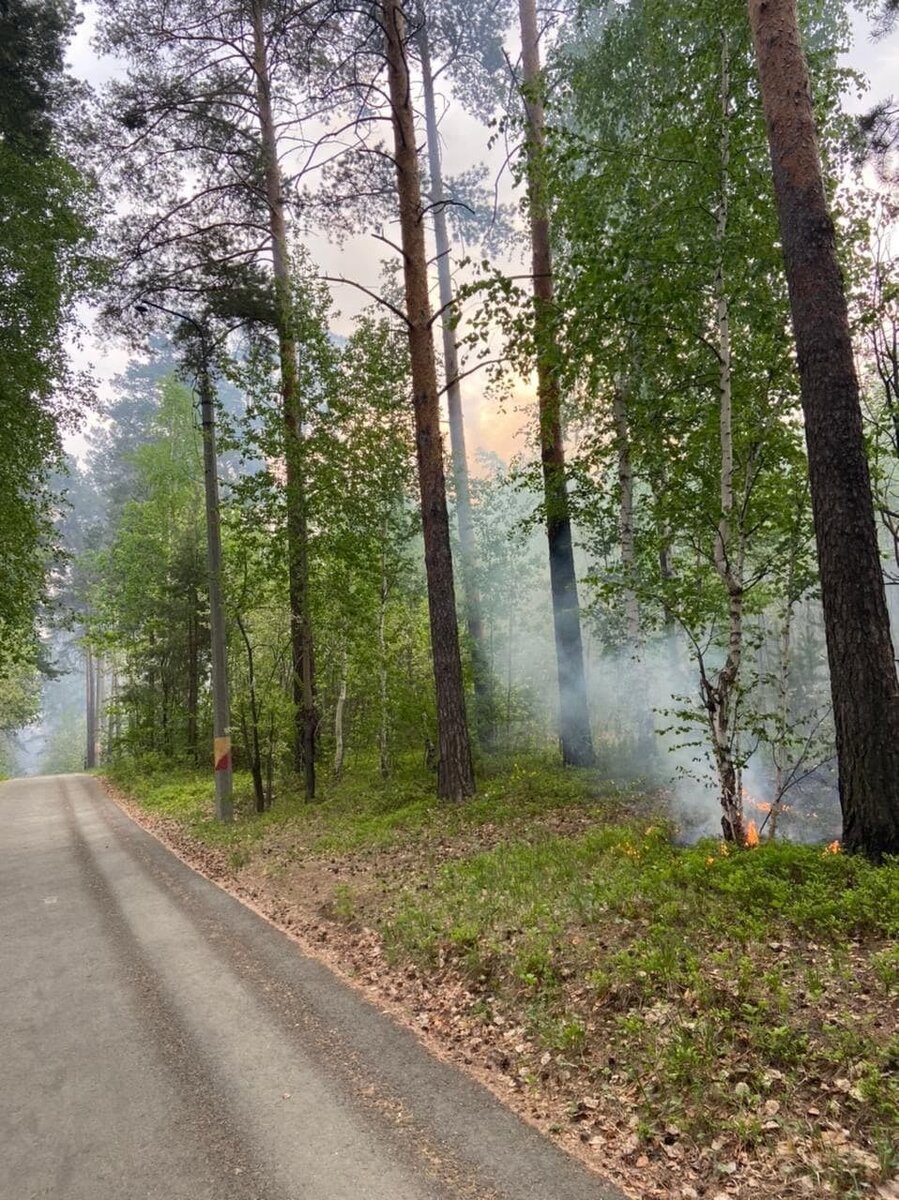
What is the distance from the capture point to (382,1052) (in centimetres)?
508

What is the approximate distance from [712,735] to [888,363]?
566 cm

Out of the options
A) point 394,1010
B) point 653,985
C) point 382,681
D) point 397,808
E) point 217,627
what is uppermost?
point 217,627

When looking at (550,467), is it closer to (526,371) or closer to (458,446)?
(526,371)

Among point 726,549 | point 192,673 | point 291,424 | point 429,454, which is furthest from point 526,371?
point 192,673

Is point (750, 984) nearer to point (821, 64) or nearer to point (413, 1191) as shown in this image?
point (413, 1191)

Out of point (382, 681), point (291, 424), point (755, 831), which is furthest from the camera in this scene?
point (382, 681)

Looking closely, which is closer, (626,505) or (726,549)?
(726,549)

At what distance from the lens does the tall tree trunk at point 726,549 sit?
7.19m

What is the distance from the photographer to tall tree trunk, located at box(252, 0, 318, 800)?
47.6 ft

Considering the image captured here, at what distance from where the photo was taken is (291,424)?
1475cm

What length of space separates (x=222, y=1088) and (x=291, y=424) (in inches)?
494

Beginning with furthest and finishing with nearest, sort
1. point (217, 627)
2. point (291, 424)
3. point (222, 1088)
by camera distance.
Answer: point (291, 424) → point (217, 627) → point (222, 1088)

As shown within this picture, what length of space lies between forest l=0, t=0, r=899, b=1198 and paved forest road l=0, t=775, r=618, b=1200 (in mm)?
682

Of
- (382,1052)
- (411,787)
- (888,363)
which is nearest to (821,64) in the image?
(888,363)
